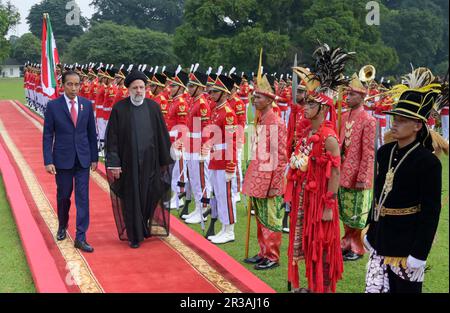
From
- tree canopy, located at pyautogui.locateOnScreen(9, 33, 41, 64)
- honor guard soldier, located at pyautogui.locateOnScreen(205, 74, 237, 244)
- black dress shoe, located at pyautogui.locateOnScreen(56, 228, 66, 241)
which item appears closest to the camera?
black dress shoe, located at pyautogui.locateOnScreen(56, 228, 66, 241)

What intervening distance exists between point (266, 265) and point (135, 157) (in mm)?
1904

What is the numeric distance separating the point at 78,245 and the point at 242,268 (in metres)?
1.83

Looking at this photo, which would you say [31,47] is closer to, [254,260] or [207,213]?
[207,213]

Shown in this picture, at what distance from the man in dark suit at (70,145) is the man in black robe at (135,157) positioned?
330mm

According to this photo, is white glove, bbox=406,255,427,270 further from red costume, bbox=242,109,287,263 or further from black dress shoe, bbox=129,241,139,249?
black dress shoe, bbox=129,241,139,249

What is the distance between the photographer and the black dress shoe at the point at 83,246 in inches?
219

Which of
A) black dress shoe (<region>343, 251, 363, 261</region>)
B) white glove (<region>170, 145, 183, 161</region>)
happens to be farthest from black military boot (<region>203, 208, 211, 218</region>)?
black dress shoe (<region>343, 251, 363, 261</region>)

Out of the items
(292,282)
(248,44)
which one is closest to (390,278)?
(292,282)

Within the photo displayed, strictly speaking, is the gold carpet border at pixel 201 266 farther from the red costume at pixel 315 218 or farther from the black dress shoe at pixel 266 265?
the red costume at pixel 315 218

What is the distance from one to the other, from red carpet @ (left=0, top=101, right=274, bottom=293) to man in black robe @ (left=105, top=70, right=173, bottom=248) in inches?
12.6

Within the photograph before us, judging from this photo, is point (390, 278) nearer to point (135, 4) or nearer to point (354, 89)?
point (354, 89)

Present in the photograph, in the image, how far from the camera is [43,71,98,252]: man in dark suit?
555 cm

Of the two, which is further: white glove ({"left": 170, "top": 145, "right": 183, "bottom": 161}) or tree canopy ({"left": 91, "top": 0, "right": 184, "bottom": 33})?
tree canopy ({"left": 91, "top": 0, "right": 184, "bottom": 33})

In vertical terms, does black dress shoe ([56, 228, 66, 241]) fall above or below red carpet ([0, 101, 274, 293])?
above
